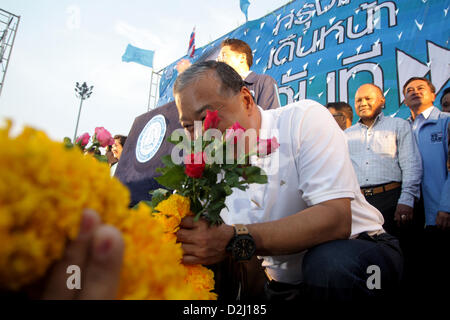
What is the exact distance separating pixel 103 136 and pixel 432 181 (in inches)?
111

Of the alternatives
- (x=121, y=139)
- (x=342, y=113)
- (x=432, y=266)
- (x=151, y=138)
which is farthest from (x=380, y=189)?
(x=121, y=139)

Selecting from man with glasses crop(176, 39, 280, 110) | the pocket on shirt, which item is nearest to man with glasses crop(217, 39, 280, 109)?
man with glasses crop(176, 39, 280, 110)

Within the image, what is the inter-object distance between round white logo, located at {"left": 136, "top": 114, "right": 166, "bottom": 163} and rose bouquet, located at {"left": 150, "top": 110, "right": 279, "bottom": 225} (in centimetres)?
235

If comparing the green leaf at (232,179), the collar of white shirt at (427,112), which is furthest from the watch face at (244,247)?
the collar of white shirt at (427,112)

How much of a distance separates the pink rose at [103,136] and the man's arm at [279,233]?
2.91 ft

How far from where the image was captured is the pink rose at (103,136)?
1506 millimetres

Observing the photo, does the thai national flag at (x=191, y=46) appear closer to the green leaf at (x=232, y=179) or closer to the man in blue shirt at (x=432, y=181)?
the man in blue shirt at (x=432, y=181)

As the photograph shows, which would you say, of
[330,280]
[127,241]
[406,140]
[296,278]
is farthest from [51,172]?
[406,140]

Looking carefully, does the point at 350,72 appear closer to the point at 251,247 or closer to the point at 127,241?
the point at 251,247

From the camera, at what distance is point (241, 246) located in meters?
0.91

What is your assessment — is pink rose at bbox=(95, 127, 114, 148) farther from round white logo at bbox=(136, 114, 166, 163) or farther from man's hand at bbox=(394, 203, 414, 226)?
man's hand at bbox=(394, 203, 414, 226)

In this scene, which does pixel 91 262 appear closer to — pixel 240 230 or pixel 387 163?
pixel 240 230

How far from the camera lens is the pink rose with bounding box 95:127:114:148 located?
151 centimetres
